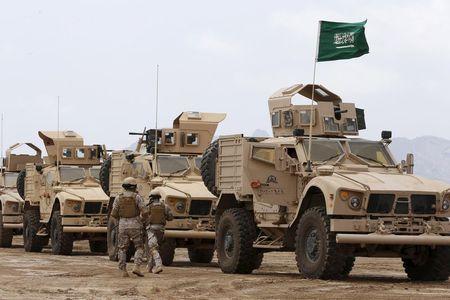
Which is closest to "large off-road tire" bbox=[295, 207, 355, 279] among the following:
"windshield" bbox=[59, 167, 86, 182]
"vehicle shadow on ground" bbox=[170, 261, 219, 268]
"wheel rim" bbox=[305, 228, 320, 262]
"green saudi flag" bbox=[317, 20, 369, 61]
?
"wheel rim" bbox=[305, 228, 320, 262]

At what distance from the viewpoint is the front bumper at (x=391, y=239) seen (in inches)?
576

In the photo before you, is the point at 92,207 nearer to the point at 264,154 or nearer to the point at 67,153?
the point at 67,153

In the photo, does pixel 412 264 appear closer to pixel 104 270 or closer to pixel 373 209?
pixel 373 209

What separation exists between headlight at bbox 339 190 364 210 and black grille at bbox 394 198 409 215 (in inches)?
19.7

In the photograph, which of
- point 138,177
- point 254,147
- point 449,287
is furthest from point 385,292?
point 138,177

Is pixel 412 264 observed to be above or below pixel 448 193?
below

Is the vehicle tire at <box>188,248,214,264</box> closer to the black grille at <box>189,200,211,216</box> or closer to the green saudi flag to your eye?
the black grille at <box>189,200,211,216</box>

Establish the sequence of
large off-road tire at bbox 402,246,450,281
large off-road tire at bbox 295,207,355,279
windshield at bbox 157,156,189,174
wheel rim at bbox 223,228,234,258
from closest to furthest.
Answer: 1. large off-road tire at bbox 295,207,355,279
2. large off-road tire at bbox 402,246,450,281
3. wheel rim at bbox 223,228,234,258
4. windshield at bbox 157,156,189,174

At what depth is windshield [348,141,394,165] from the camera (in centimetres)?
1695

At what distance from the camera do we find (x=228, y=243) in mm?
17750

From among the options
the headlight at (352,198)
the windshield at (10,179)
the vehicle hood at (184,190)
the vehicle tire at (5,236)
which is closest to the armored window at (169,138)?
the vehicle hood at (184,190)

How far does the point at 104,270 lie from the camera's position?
60.9 feet

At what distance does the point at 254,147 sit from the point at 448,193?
3.20 meters

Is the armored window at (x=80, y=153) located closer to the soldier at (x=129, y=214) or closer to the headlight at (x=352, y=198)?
the soldier at (x=129, y=214)
